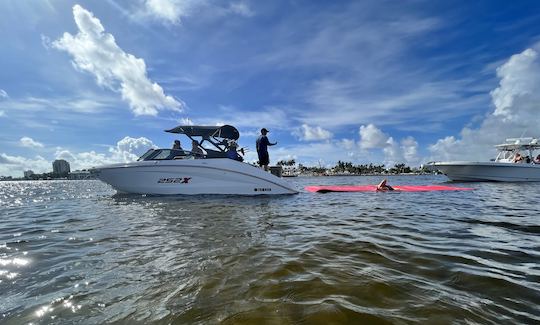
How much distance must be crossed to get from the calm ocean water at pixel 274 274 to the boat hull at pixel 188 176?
657 centimetres

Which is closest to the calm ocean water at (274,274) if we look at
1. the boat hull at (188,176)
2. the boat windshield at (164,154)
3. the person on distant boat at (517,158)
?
the boat hull at (188,176)

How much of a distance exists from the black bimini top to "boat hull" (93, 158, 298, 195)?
1.58m

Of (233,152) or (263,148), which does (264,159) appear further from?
(233,152)

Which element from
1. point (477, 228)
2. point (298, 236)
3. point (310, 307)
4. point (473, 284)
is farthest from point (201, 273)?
point (477, 228)

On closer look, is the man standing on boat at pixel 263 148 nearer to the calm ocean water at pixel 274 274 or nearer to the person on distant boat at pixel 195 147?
the person on distant boat at pixel 195 147

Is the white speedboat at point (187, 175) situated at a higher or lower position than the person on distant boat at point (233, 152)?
lower

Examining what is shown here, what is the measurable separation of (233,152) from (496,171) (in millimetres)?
23796

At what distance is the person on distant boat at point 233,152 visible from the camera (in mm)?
12719

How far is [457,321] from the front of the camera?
200cm

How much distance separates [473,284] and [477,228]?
10.8ft

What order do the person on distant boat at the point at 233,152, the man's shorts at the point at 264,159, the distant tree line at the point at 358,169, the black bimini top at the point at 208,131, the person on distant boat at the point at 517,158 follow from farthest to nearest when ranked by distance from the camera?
the distant tree line at the point at 358,169, the person on distant boat at the point at 517,158, the black bimini top at the point at 208,131, the man's shorts at the point at 264,159, the person on distant boat at the point at 233,152

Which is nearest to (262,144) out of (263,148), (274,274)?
(263,148)

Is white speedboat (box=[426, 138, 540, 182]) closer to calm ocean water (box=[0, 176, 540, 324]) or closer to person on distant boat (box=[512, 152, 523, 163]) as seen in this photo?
person on distant boat (box=[512, 152, 523, 163])

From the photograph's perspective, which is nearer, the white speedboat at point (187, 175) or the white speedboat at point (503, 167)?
the white speedboat at point (187, 175)
